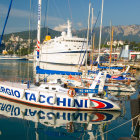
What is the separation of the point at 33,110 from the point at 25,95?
54.7 inches

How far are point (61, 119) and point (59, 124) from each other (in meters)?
0.83

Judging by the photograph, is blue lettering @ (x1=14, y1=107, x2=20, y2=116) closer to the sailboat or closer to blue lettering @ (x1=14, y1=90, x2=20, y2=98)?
the sailboat

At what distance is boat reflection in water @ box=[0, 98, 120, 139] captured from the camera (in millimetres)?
10945

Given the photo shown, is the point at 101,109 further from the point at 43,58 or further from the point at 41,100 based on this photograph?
the point at 43,58

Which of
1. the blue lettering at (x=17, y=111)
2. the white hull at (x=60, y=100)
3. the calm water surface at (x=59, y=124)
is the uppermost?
the white hull at (x=60, y=100)

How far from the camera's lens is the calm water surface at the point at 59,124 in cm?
1055

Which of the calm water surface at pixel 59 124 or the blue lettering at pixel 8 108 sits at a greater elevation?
the blue lettering at pixel 8 108

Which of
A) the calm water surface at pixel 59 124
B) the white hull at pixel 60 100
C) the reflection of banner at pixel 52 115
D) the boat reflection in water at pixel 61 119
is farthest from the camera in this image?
the white hull at pixel 60 100

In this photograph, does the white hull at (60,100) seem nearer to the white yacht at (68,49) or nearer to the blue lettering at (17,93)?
the blue lettering at (17,93)

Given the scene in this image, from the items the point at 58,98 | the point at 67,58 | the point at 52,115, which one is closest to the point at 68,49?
the point at 67,58

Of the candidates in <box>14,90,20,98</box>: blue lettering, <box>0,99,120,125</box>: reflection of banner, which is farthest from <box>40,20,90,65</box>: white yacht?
<box>0,99,120,125</box>: reflection of banner

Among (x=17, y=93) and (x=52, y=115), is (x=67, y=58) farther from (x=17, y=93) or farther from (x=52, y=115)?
(x=52, y=115)

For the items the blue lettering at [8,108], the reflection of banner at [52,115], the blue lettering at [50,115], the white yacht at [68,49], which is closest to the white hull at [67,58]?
the white yacht at [68,49]

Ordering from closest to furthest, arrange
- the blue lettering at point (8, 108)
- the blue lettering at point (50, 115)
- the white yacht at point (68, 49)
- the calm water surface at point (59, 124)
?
the calm water surface at point (59, 124)
the blue lettering at point (50, 115)
the blue lettering at point (8, 108)
the white yacht at point (68, 49)
